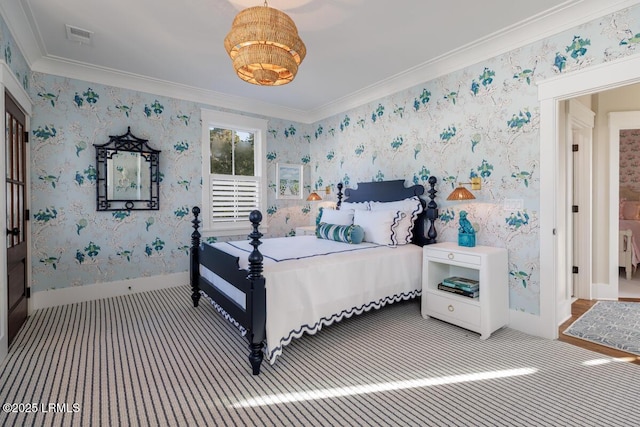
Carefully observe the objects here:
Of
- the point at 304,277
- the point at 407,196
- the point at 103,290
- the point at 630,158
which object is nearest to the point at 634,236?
the point at 630,158

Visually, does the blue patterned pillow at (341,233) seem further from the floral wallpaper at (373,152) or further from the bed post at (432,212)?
the floral wallpaper at (373,152)

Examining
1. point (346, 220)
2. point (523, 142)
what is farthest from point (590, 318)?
point (346, 220)

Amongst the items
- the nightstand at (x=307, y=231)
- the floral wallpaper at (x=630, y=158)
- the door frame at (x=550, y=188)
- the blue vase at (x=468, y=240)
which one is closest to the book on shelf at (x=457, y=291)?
the blue vase at (x=468, y=240)

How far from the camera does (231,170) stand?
15.9ft

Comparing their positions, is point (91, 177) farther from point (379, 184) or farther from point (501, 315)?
point (501, 315)

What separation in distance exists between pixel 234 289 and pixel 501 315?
2345mm

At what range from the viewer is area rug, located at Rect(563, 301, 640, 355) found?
2.58m

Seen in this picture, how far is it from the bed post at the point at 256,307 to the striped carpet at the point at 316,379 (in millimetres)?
154

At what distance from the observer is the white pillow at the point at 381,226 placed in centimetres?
340

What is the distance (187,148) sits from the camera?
435cm

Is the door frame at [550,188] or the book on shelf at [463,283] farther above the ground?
the door frame at [550,188]

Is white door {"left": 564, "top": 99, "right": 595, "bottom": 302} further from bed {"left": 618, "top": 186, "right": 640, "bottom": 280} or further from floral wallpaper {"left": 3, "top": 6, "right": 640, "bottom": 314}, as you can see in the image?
bed {"left": 618, "top": 186, "right": 640, "bottom": 280}

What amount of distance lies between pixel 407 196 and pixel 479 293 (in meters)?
1.45

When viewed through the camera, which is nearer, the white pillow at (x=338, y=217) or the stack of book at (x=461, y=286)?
the stack of book at (x=461, y=286)
